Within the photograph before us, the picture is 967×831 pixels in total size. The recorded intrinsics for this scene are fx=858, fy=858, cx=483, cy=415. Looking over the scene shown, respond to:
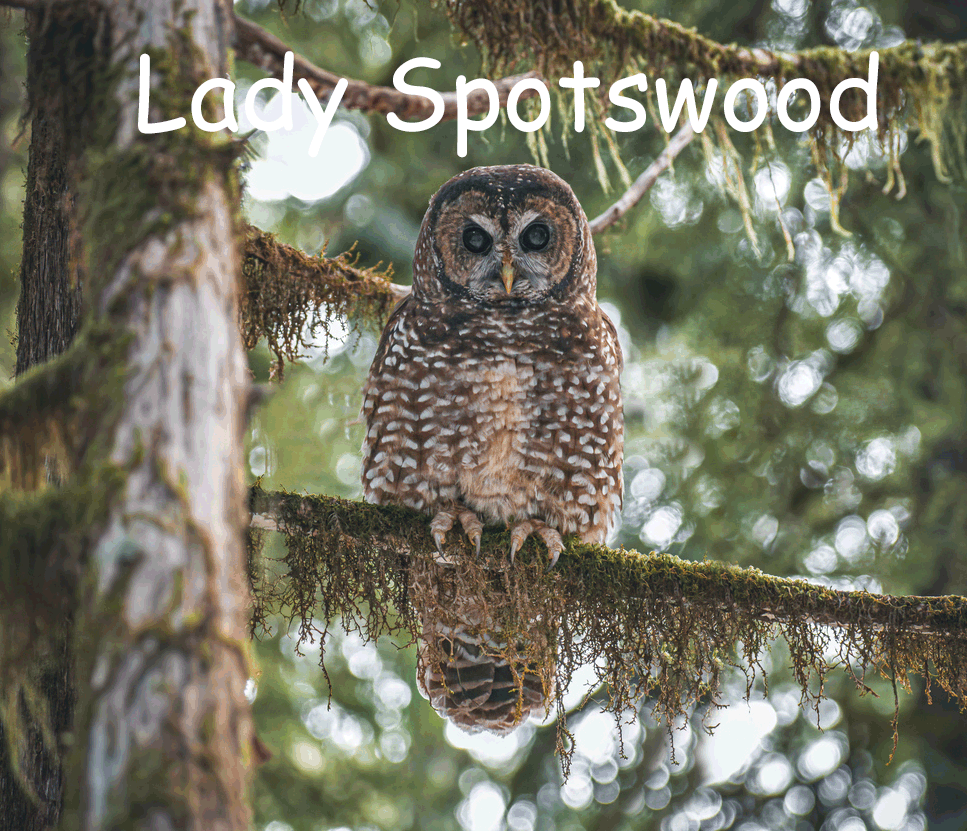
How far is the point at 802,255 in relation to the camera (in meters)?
6.51

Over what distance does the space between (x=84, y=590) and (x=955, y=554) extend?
594cm

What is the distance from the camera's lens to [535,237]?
3.73m

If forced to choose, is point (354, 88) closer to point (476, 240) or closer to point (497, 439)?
point (476, 240)

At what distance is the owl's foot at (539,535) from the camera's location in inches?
120

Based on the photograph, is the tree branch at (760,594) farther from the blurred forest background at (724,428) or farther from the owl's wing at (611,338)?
the blurred forest background at (724,428)

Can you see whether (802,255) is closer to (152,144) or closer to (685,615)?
(685,615)

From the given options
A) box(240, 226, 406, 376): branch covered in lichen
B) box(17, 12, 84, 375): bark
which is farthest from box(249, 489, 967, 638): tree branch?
box(240, 226, 406, 376): branch covered in lichen

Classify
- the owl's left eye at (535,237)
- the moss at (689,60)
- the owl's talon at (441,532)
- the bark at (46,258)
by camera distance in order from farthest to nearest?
the owl's left eye at (535,237)
the moss at (689,60)
the owl's talon at (441,532)
the bark at (46,258)

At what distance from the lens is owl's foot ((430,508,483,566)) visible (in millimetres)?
3029

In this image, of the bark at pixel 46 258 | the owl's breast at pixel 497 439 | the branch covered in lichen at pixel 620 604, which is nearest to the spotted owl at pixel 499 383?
the owl's breast at pixel 497 439

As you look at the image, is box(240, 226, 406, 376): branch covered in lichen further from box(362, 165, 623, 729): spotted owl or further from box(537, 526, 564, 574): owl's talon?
box(537, 526, 564, 574): owl's talon

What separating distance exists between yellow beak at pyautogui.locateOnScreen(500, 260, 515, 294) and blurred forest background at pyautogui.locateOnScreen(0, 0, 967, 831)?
2608 millimetres

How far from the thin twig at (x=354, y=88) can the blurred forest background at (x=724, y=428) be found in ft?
7.90

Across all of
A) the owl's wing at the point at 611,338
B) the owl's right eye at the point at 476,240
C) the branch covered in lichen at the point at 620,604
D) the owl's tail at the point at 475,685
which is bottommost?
the owl's tail at the point at 475,685
